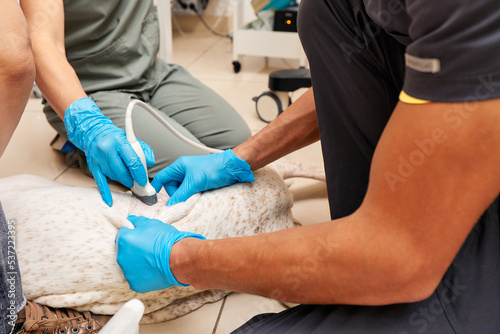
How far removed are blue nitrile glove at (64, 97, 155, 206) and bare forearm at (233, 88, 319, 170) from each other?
0.29 m

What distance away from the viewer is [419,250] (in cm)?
70

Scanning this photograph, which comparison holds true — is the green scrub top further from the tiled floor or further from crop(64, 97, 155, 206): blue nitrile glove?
crop(64, 97, 155, 206): blue nitrile glove

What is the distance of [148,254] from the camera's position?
100 cm

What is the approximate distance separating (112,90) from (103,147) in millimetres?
676

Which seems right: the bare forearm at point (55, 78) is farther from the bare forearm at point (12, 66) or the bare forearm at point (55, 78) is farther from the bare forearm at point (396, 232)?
the bare forearm at point (396, 232)

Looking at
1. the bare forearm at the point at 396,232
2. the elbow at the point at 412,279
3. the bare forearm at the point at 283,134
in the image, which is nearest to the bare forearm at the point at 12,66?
the bare forearm at the point at 396,232

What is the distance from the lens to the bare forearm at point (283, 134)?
4.37 feet

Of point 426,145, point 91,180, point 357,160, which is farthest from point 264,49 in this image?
point 426,145

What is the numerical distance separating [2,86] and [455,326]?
0.93 meters

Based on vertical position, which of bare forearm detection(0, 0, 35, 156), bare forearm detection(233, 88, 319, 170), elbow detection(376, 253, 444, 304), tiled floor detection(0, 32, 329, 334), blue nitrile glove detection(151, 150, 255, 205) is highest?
bare forearm detection(0, 0, 35, 156)

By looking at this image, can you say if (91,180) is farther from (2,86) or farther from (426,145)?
(426,145)

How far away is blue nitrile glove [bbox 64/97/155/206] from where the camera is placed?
1.19 meters

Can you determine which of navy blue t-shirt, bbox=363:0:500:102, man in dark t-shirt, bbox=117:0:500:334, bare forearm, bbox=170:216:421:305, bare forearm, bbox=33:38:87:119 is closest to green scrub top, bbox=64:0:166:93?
bare forearm, bbox=33:38:87:119

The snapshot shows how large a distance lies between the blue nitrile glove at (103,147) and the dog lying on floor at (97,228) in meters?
0.05
